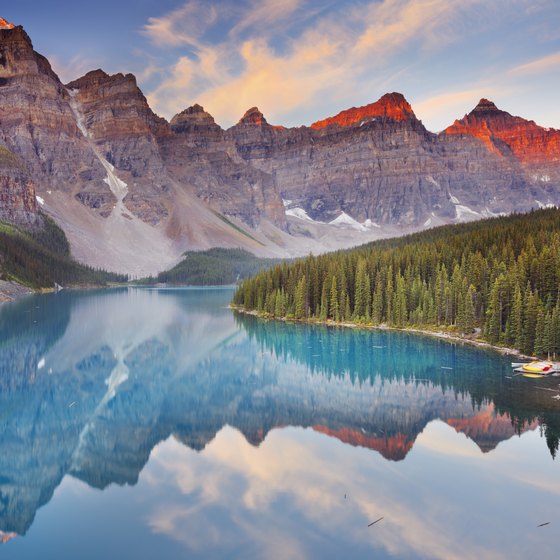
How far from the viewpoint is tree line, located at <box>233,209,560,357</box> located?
242 ft

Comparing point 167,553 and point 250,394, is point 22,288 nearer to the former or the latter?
point 250,394

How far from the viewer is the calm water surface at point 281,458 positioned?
90.8 feet

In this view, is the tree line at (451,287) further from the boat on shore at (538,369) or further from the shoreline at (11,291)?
the shoreline at (11,291)

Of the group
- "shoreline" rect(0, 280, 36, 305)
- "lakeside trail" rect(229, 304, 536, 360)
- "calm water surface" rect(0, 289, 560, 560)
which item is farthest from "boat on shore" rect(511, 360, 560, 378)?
"shoreline" rect(0, 280, 36, 305)

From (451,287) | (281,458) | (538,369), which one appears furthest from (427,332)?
(281,458)

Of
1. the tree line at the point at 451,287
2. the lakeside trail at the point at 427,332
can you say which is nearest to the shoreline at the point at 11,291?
the tree line at the point at 451,287

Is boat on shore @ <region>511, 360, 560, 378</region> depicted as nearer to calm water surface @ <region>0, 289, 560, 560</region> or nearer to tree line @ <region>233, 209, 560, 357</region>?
calm water surface @ <region>0, 289, 560, 560</region>

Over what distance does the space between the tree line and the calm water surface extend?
720cm

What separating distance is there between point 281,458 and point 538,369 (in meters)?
32.2

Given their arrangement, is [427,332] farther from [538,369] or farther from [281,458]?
[281,458]

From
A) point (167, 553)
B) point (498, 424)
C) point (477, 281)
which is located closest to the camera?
point (167, 553)

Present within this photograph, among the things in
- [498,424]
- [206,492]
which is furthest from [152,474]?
[498,424]

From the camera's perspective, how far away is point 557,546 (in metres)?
26.7

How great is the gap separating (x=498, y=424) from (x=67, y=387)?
39657mm
